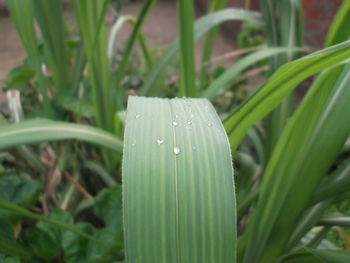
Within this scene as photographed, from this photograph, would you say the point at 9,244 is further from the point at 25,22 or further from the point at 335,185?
the point at 335,185

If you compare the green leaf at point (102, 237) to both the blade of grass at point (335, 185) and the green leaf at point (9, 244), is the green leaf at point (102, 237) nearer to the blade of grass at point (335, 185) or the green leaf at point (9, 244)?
the green leaf at point (9, 244)

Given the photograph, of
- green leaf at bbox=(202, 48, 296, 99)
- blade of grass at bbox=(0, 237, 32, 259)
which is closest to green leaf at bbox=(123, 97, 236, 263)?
blade of grass at bbox=(0, 237, 32, 259)

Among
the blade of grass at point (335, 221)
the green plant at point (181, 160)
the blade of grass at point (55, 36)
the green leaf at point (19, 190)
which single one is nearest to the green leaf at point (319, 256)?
the green plant at point (181, 160)

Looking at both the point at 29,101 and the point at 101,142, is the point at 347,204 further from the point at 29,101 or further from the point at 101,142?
the point at 29,101

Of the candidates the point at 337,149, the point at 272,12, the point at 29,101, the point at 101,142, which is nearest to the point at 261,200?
the point at 337,149

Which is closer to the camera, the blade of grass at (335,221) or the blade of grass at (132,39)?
the blade of grass at (335,221)

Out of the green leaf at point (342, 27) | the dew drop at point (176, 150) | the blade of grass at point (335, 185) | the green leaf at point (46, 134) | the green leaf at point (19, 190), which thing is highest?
the green leaf at point (342, 27)
